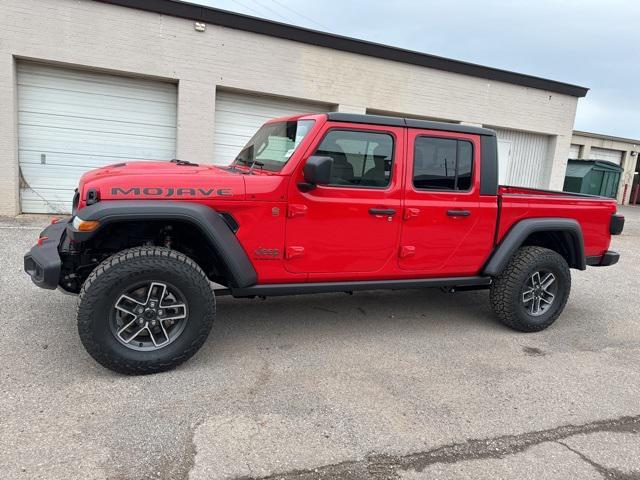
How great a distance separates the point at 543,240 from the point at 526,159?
1032 cm

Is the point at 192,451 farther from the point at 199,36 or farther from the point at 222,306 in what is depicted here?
the point at 199,36

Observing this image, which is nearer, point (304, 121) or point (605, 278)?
point (304, 121)

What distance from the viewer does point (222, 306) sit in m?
5.08

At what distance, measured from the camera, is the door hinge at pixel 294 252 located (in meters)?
3.91

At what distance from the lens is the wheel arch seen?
4672 millimetres

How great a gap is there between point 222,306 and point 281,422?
2.23 metres

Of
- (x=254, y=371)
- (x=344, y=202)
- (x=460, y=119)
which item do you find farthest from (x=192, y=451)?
(x=460, y=119)

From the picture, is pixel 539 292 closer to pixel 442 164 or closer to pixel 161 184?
pixel 442 164

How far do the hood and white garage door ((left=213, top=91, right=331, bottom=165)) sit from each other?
685cm

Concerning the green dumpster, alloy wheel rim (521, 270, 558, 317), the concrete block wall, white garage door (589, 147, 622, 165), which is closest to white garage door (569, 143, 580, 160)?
white garage door (589, 147, 622, 165)

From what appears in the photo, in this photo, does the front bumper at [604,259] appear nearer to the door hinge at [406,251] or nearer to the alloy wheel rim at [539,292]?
the alloy wheel rim at [539,292]

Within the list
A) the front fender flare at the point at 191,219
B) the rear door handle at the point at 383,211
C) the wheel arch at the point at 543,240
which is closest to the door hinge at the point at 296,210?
the front fender flare at the point at 191,219

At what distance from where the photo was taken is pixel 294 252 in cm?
393

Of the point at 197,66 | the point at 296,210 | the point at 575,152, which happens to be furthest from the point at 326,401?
the point at 575,152
